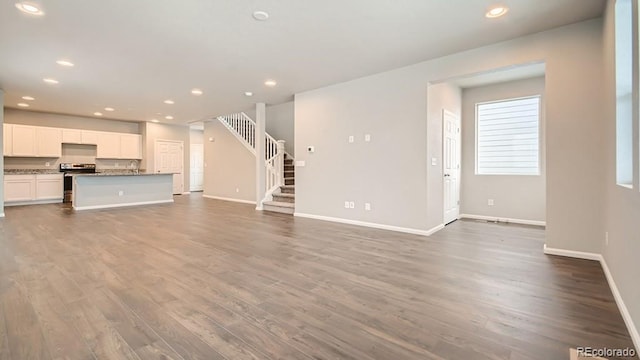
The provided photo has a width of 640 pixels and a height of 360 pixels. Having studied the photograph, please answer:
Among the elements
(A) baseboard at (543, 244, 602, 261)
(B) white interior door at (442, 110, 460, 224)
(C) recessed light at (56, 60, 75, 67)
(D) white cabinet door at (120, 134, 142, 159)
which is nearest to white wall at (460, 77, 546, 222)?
(B) white interior door at (442, 110, 460, 224)

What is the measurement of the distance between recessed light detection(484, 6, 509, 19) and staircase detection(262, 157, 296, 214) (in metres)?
4.89

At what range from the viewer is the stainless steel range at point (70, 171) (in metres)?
8.72

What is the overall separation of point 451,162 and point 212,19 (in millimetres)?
4597

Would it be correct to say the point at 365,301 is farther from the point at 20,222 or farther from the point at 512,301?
the point at 20,222

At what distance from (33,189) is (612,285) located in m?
11.7

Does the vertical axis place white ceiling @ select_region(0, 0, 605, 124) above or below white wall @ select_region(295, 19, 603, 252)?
above

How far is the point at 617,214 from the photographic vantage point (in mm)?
2408

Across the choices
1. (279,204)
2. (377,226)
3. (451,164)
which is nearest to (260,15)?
(377,226)

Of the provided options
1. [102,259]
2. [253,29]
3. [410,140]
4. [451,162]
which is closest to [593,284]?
[410,140]

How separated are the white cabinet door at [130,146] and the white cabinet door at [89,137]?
A: 0.76m

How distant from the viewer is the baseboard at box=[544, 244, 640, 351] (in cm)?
176

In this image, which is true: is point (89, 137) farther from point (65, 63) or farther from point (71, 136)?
point (65, 63)

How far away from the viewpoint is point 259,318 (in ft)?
6.64

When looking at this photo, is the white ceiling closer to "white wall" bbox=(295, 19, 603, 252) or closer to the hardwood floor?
"white wall" bbox=(295, 19, 603, 252)
